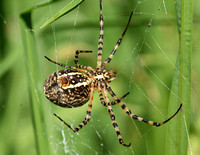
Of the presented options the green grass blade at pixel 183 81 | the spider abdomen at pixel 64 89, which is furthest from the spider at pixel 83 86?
the green grass blade at pixel 183 81

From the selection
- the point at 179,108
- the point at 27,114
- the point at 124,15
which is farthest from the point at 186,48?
the point at 27,114

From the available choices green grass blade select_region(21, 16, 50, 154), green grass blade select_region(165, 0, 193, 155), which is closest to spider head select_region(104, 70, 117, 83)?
green grass blade select_region(21, 16, 50, 154)

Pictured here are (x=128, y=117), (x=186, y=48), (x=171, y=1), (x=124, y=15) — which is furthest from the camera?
(x=128, y=117)

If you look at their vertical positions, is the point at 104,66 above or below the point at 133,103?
above

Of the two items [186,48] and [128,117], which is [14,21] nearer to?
[128,117]

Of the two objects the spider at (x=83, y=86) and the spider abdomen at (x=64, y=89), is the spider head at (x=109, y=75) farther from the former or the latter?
the spider abdomen at (x=64, y=89)

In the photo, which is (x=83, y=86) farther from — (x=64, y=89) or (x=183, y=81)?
(x=183, y=81)
